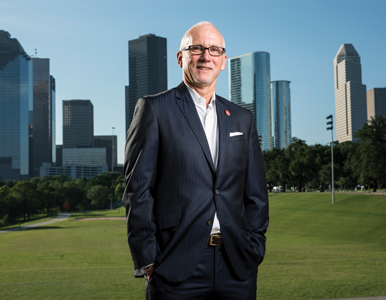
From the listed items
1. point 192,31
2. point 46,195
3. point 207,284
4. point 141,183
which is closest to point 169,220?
point 141,183

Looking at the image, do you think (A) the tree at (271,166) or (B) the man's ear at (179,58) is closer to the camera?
(B) the man's ear at (179,58)

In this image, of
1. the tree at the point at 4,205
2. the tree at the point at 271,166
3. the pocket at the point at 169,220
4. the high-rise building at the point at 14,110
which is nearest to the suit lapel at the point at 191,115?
the pocket at the point at 169,220

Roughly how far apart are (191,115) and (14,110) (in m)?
199

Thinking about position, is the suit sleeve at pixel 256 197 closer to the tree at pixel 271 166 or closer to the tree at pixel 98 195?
the tree at pixel 271 166

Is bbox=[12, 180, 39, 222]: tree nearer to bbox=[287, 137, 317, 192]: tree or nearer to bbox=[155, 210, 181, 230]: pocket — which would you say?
bbox=[287, 137, 317, 192]: tree

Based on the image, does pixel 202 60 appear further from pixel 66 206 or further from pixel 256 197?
pixel 66 206

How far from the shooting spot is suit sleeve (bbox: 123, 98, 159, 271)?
7.59 feet

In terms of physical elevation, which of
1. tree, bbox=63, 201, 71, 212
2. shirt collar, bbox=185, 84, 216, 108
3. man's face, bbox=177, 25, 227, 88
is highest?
man's face, bbox=177, 25, 227, 88

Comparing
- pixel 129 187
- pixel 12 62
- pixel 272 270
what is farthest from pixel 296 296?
pixel 12 62

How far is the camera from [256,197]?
9.05ft

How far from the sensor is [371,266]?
357 inches

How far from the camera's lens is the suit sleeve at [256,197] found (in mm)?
2629

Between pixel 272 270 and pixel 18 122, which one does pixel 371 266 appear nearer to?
pixel 272 270

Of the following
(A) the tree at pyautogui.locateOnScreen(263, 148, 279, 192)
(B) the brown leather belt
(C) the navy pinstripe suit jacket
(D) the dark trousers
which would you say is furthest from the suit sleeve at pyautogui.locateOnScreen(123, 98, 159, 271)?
(A) the tree at pyautogui.locateOnScreen(263, 148, 279, 192)
